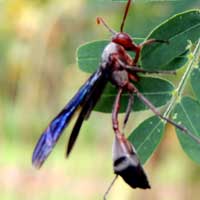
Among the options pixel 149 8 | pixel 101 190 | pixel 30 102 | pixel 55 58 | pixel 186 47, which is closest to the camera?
pixel 186 47

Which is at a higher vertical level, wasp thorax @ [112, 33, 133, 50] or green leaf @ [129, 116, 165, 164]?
wasp thorax @ [112, 33, 133, 50]

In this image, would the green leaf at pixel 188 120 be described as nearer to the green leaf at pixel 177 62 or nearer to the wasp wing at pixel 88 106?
the green leaf at pixel 177 62

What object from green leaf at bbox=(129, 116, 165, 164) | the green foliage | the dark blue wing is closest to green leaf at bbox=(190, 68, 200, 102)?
the green foliage

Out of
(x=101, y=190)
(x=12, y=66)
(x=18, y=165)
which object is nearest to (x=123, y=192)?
(x=12, y=66)

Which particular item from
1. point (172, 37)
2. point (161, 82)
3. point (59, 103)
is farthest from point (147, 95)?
point (59, 103)

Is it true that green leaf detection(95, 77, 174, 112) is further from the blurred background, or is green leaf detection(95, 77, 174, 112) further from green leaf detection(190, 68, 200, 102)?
the blurred background

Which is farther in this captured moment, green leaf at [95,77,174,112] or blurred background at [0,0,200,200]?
blurred background at [0,0,200,200]

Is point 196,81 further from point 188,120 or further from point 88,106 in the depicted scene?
point 88,106

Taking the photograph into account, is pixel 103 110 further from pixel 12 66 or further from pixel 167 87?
pixel 12 66
